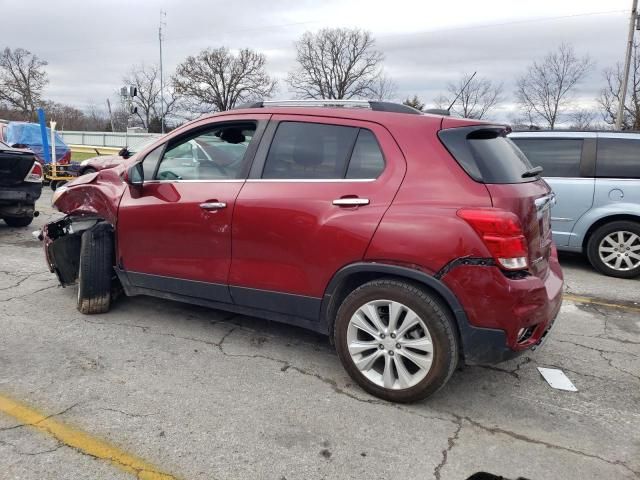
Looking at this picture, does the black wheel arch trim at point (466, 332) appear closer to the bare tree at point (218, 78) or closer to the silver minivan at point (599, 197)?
the silver minivan at point (599, 197)

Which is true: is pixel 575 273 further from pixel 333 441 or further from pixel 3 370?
pixel 3 370

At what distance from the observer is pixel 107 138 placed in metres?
36.2

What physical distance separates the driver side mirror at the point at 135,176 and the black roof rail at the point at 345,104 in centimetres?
94

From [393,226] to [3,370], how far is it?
274 centimetres

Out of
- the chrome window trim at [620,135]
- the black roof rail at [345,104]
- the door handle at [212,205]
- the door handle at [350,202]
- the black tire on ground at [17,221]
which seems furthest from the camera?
the black tire on ground at [17,221]

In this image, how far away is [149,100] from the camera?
231 feet

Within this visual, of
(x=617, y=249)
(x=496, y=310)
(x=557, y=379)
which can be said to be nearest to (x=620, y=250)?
(x=617, y=249)

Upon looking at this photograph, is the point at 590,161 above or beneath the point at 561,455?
above

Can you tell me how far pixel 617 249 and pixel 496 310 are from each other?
4.46 meters

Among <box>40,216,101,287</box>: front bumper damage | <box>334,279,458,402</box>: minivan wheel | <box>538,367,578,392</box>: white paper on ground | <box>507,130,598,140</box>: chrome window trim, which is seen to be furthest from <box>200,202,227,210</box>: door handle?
<box>507,130,598,140</box>: chrome window trim

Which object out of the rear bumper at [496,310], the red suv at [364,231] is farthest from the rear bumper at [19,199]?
the rear bumper at [496,310]

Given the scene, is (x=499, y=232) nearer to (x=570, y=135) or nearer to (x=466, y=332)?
(x=466, y=332)

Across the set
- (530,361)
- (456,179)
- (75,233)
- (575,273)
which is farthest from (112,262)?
(575,273)

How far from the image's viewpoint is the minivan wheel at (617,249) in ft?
20.6
